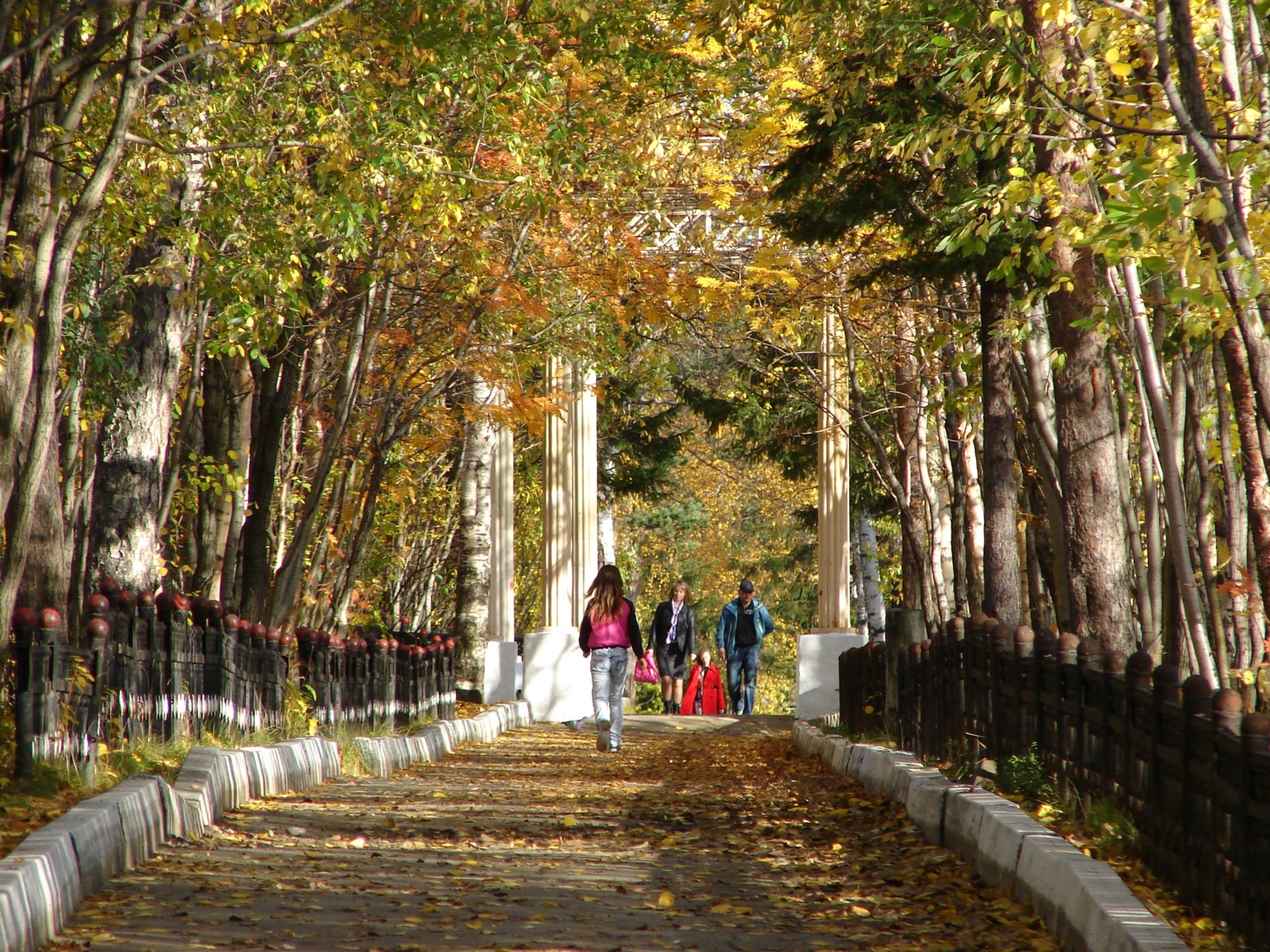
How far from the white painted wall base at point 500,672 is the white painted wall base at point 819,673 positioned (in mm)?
4720

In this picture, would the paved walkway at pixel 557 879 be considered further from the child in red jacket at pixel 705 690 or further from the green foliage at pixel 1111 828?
the child in red jacket at pixel 705 690

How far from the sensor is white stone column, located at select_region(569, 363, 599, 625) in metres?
22.7

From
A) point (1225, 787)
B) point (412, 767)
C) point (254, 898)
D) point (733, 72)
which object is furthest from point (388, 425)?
point (1225, 787)

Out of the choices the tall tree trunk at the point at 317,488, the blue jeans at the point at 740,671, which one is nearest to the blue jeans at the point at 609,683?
the tall tree trunk at the point at 317,488

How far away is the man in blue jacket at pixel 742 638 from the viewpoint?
79.1 ft

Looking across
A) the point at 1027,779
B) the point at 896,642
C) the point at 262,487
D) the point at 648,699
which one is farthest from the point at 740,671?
the point at 648,699

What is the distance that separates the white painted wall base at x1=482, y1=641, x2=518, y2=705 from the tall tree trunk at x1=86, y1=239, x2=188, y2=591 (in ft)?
43.9

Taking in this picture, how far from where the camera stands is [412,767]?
13320 mm

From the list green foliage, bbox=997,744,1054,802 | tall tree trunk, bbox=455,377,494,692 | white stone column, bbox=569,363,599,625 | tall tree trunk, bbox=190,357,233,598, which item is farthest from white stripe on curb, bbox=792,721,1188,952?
tall tree trunk, bbox=455,377,494,692

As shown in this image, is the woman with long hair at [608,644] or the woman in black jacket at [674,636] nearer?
the woman with long hair at [608,644]

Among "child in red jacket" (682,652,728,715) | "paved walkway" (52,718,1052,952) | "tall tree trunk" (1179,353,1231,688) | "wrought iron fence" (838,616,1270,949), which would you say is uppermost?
"tall tree trunk" (1179,353,1231,688)

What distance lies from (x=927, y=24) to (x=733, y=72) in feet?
11.5

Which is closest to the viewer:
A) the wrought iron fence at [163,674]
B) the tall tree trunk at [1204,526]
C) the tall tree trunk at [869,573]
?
the wrought iron fence at [163,674]

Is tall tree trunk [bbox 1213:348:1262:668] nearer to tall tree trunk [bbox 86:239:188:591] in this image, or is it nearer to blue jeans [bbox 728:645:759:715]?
tall tree trunk [bbox 86:239:188:591]
